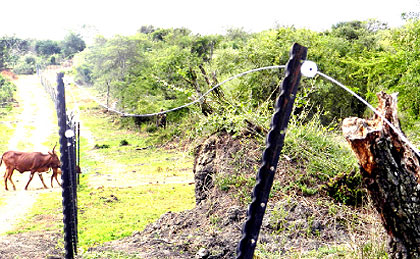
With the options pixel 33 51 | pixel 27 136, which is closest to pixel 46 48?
pixel 33 51

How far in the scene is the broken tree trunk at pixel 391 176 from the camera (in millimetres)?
2887

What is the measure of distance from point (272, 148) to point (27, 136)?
69.4 feet

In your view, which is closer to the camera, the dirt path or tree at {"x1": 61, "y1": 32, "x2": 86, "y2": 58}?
the dirt path

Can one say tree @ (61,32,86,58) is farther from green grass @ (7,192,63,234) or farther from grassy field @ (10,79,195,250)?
green grass @ (7,192,63,234)

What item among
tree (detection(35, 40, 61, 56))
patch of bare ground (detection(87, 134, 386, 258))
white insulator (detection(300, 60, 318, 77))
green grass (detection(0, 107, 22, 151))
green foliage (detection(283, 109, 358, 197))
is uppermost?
tree (detection(35, 40, 61, 56))

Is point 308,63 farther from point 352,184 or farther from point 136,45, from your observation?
point 136,45

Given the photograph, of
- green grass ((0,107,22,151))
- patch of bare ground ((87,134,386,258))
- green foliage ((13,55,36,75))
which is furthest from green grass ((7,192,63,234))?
green foliage ((13,55,36,75))

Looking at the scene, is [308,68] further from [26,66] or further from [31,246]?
[26,66]

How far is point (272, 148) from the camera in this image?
2.20 meters

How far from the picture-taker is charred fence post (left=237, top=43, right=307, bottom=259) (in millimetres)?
2178

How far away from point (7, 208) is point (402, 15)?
13714 millimetres

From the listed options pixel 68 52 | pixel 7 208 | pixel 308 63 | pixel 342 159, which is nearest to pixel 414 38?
pixel 342 159

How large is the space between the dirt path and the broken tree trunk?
23.6ft

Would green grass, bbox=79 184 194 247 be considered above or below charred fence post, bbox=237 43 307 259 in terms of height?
below
